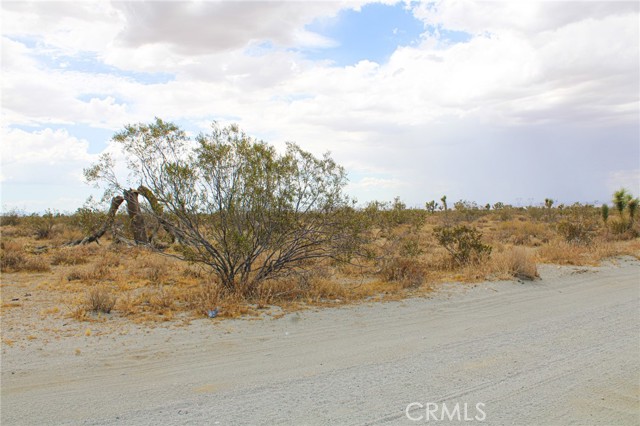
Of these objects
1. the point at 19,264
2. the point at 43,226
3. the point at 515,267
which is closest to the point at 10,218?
the point at 43,226

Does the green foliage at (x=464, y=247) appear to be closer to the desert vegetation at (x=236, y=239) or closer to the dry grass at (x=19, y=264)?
the desert vegetation at (x=236, y=239)

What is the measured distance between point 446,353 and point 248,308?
359cm

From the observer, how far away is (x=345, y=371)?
5.29 m

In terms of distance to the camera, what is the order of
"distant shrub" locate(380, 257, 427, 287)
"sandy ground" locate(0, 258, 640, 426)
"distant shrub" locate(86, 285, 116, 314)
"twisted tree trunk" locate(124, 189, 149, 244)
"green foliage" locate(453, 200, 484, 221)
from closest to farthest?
"sandy ground" locate(0, 258, 640, 426)
"distant shrub" locate(86, 285, 116, 314)
"twisted tree trunk" locate(124, 189, 149, 244)
"distant shrub" locate(380, 257, 427, 287)
"green foliage" locate(453, 200, 484, 221)

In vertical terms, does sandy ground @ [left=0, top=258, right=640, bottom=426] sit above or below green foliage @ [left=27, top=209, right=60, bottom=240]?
below

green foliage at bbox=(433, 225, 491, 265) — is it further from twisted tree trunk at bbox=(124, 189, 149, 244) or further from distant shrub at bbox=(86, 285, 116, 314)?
distant shrub at bbox=(86, 285, 116, 314)

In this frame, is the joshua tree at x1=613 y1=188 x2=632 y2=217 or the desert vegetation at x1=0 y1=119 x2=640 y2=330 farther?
the joshua tree at x1=613 y1=188 x2=632 y2=217

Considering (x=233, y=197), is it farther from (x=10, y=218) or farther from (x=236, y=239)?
(x=10, y=218)

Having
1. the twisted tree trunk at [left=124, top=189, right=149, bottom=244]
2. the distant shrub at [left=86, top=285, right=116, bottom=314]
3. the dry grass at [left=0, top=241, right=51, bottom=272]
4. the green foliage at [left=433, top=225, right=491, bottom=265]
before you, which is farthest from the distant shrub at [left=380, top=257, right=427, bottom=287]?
the dry grass at [left=0, top=241, right=51, bottom=272]

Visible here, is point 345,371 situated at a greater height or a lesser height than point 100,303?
lesser

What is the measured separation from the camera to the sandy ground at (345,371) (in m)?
4.25

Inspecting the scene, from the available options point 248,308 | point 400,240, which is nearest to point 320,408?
point 248,308

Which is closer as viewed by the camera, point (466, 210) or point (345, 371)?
point (345, 371)

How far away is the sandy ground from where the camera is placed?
4.25 m
